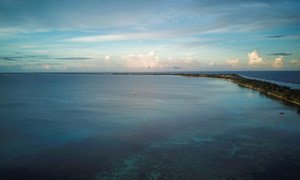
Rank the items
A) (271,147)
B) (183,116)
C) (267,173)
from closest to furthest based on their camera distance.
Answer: (267,173) → (271,147) → (183,116)

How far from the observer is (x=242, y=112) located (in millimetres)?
27984

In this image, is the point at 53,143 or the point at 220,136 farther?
the point at 220,136

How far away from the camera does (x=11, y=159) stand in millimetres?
14023

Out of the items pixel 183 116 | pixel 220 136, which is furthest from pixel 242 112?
pixel 220 136

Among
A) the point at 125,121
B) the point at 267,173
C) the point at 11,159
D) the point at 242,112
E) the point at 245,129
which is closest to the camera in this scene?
the point at 267,173

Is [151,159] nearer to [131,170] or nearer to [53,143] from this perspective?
[131,170]

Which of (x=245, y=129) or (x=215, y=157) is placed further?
(x=245, y=129)

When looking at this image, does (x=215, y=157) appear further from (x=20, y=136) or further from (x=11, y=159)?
(x=20, y=136)

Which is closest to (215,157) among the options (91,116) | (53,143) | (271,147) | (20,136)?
(271,147)

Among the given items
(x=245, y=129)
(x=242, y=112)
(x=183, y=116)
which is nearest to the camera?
(x=245, y=129)

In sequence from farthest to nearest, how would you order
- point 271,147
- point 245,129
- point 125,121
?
point 125,121
point 245,129
point 271,147

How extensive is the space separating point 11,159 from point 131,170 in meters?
6.37

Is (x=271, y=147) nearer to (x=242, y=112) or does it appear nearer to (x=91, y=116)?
(x=242, y=112)

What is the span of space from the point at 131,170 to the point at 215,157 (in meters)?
4.59
